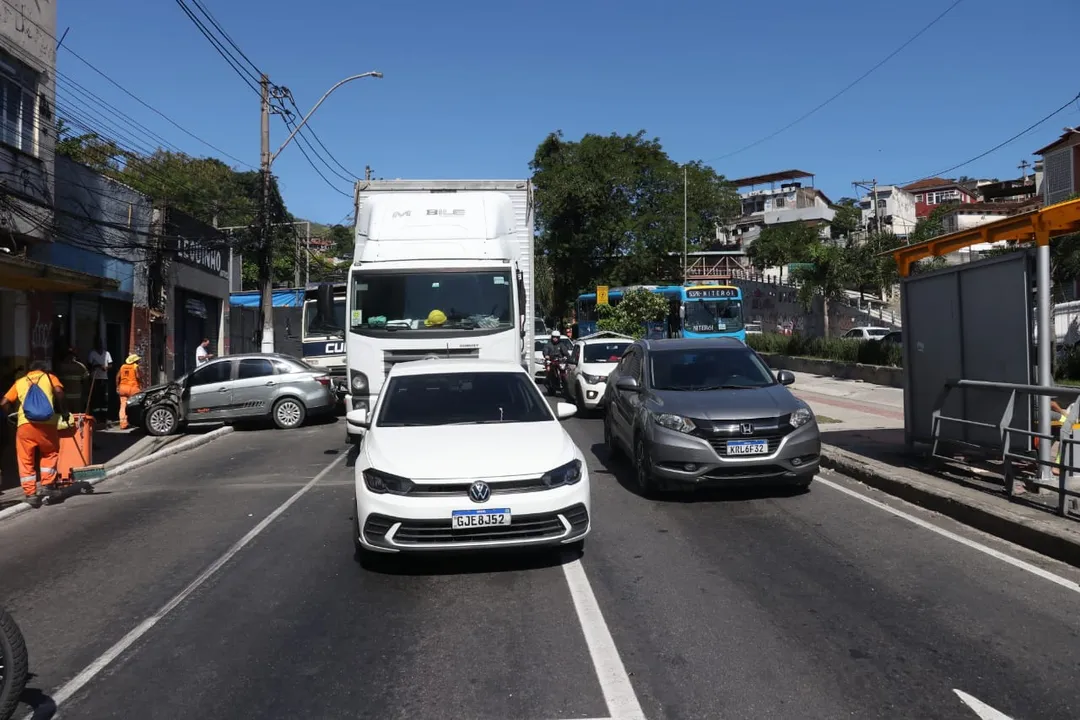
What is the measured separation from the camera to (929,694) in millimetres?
4199

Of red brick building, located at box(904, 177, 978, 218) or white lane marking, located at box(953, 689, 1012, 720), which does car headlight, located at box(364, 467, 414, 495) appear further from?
red brick building, located at box(904, 177, 978, 218)

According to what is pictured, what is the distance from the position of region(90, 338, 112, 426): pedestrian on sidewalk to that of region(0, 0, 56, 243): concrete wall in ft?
13.3

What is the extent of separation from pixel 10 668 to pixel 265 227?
67.4 feet

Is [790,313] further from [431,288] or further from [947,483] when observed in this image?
[947,483]

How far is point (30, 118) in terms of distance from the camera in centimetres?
1611

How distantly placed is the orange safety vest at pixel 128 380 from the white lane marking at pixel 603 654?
15.2 meters

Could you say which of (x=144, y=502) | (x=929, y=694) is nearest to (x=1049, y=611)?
(x=929, y=694)

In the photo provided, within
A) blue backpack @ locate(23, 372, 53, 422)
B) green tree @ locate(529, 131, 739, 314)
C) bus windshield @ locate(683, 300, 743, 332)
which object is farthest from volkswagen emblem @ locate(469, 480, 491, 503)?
green tree @ locate(529, 131, 739, 314)

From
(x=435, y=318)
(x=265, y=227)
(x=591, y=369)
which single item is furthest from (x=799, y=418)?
(x=265, y=227)

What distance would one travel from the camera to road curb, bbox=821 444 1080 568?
6.72 m

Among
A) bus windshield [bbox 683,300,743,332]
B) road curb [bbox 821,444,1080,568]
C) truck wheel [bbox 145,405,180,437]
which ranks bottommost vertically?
road curb [bbox 821,444,1080,568]

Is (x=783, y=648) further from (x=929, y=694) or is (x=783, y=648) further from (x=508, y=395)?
(x=508, y=395)

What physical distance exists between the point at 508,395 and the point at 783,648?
140 inches

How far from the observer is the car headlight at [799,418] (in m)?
8.85
